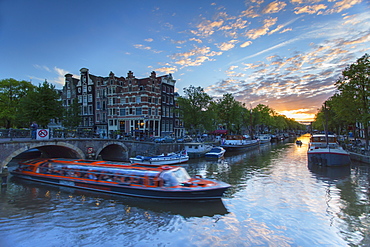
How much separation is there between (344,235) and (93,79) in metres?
56.4

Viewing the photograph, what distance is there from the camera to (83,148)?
96.1 ft

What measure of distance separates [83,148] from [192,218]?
22410 millimetres

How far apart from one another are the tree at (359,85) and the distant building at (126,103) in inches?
1301

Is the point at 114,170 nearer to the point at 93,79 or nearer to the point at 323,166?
the point at 323,166

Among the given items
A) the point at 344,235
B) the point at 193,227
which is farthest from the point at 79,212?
the point at 344,235

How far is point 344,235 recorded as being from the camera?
33.9ft

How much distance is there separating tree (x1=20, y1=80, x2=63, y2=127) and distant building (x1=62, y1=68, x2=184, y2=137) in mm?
11622

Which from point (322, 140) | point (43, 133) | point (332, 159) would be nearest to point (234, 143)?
point (322, 140)

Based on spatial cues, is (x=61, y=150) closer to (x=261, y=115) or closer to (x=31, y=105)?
(x=31, y=105)

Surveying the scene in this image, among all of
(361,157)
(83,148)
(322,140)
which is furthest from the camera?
(322,140)

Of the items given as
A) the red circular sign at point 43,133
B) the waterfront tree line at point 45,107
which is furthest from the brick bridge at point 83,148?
the waterfront tree line at point 45,107

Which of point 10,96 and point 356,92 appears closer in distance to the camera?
point 356,92

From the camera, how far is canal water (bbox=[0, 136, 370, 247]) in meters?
10.0

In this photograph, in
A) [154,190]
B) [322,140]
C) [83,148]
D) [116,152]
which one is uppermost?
[322,140]
